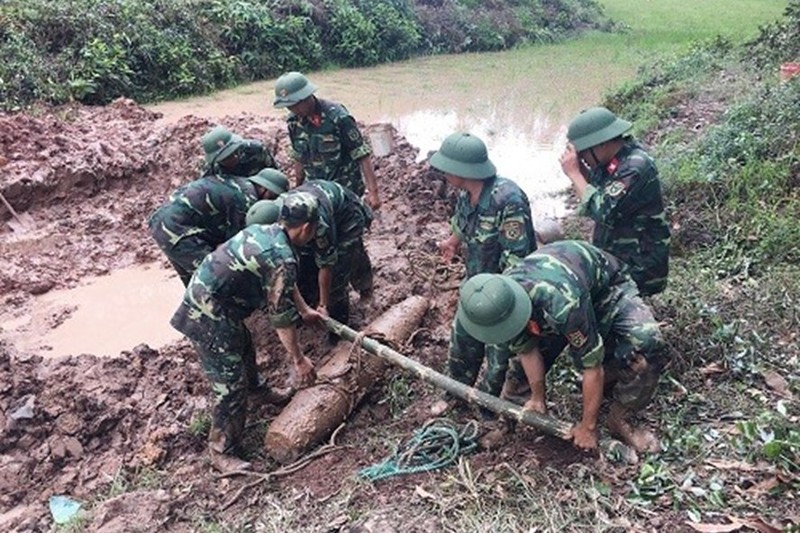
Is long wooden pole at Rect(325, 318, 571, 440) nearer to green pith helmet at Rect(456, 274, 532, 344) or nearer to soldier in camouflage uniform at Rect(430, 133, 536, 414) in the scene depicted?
soldier in camouflage uniform at Rect(430, 133, 536, 414)

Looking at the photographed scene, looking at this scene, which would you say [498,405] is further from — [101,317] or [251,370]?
[101,317]

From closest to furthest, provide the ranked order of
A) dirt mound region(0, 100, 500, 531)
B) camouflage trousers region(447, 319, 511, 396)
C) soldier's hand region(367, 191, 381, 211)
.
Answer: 1. camouflage trousers region(447, 319, 511, 396)
2. dirt mound region(0, 100, 500, 531)
3. soldier's hand region(367, 191, 381, 211)

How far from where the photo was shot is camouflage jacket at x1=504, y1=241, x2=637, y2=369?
3.12m

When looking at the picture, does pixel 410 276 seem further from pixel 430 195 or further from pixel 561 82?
pixel 561 82

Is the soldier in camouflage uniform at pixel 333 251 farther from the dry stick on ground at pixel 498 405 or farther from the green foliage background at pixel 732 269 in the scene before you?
the green foliage background at pixel 732 269

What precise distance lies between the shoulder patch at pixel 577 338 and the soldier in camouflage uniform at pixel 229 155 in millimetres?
3091

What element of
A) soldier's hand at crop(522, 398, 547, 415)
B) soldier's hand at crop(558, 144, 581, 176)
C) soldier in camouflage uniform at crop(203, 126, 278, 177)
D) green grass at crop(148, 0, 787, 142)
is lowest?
green grass at crop(148, 0, 787, 142)

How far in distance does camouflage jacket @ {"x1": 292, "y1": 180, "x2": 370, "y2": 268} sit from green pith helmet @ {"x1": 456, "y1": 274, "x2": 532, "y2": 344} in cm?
162

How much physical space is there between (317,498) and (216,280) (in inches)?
53.0

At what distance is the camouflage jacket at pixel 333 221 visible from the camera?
4.63 metres

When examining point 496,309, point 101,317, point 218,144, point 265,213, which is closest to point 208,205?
point 218,144

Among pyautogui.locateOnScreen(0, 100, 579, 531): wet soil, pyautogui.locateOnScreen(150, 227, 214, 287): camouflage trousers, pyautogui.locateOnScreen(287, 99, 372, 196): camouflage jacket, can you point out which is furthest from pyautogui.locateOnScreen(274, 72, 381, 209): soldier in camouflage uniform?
pyautogui.locateOnScreen(150, 227, 214, 287): camouflage trousers

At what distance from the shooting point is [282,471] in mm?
3941

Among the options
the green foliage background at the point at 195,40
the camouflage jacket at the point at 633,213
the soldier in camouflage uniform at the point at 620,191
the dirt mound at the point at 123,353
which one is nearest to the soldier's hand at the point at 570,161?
the soldier in camouflage uniform at the point at 620,191
